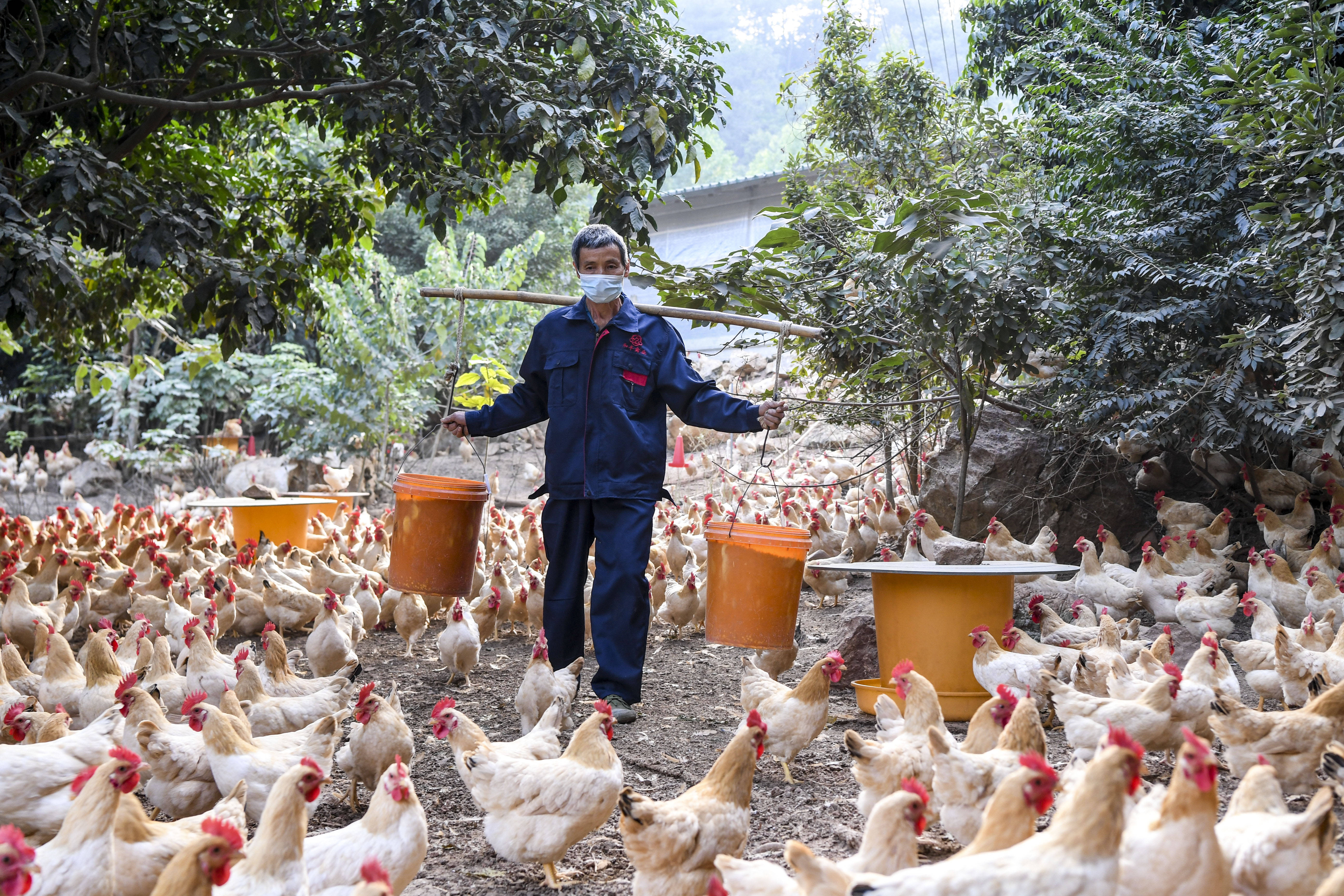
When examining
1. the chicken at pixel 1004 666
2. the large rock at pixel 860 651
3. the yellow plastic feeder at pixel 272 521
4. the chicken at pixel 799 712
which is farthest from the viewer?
the yellow plastic feeder at pixel 272 521

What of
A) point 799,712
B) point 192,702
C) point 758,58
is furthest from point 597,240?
point 758,58

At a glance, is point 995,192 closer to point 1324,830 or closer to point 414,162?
point 414,162

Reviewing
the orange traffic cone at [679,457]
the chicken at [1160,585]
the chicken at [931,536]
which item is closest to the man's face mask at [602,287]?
the chicken at [931,536]

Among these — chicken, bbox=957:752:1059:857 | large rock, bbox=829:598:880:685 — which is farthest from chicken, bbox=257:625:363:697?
chicken, bbox=957:752:1059:857

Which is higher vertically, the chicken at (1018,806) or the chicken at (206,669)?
the chicken at (1018,806)

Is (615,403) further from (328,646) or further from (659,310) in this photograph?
(328,646)

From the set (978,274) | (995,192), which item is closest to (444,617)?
(978,274)

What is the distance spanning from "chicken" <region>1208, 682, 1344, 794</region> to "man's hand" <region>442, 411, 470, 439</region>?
350 cm

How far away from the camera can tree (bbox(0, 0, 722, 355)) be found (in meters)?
4.91

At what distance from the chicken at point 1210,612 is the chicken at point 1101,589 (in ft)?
1.71

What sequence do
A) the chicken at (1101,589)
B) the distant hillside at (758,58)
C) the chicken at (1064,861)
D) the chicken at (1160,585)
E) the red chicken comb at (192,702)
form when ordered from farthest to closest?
the distant hillside at (758,58)
the chicken at (1101,589)
the chicken at (1160,585)
the red chicken comb at (192,702)
the chicken at (1064,861)

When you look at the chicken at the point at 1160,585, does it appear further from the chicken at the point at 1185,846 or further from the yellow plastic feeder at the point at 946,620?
the chicken at the point at 1185,846

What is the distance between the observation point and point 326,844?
8.44 ft

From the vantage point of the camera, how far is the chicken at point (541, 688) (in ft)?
13.6
